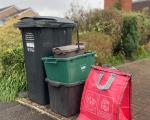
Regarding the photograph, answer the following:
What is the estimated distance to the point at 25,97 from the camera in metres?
5.71

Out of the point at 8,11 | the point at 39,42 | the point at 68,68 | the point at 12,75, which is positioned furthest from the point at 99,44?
the point at 8,11

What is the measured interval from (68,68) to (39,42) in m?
0.77

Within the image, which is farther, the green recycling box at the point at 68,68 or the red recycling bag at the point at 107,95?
the green recycling box at the point at 68,68

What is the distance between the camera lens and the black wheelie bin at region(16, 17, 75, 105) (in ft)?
15.8

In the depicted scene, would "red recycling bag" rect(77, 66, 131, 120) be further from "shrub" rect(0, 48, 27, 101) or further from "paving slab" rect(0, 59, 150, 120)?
"shrub" rect(0, 48, 27, 101)

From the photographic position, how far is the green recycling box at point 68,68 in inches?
176

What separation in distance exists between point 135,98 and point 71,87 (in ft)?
5.53

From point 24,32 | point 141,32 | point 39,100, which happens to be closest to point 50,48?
point 24,32

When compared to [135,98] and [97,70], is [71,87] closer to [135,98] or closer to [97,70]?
[97,70]

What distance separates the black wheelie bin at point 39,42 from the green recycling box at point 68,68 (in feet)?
0.80

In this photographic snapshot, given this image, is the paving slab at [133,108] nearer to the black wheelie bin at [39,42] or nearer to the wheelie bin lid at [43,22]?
the black wheelie bin at [39,42]

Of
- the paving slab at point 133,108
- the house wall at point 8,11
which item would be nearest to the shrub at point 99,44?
the paving slab at point 133,108

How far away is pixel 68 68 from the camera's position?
4.46 m

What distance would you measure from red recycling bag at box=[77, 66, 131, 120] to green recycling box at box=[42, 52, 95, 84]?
1.24 feet
